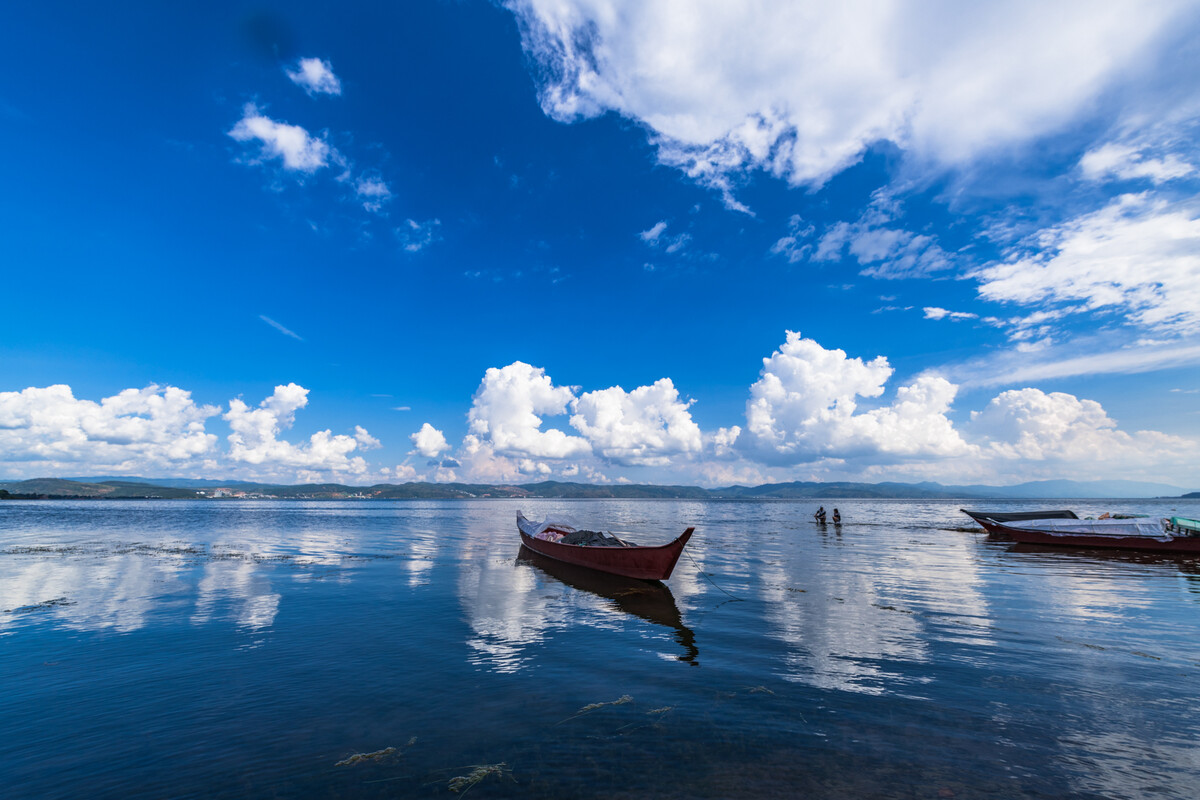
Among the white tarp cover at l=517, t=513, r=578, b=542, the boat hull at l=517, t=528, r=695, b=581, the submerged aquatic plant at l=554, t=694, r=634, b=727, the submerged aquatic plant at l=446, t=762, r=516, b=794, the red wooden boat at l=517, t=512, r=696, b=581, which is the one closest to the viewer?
the submerged aquatic plant at l=446, t=762, r=516, b=794

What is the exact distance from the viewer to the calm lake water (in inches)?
317

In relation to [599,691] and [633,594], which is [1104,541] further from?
[599,691]

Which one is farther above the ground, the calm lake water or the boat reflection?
the calm lake water

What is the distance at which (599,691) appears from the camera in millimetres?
11523

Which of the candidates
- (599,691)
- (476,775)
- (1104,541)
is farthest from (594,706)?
(1104,541)

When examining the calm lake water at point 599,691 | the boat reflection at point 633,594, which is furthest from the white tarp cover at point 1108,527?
the boat reflection at point 633,594

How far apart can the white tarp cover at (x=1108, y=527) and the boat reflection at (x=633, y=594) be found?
44120mm

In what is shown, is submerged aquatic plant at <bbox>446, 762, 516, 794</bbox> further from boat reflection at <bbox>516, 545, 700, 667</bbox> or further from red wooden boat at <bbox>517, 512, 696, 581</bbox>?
red wooden boat at <bbox>517, 512, 696, 581</bbox>

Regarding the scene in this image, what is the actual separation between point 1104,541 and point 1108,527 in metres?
1.39

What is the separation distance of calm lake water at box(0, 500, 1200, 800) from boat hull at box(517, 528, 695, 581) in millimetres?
1377

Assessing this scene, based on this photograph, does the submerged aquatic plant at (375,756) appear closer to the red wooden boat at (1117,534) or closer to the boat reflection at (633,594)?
the boat reflection at (633,594)

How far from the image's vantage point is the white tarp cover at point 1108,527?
39.9m

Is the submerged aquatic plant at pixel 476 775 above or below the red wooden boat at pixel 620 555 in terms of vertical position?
below

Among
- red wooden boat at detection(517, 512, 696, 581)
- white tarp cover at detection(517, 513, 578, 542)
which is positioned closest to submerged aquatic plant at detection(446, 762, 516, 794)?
red wooden boat at detection(517, 512, 696, 581)
